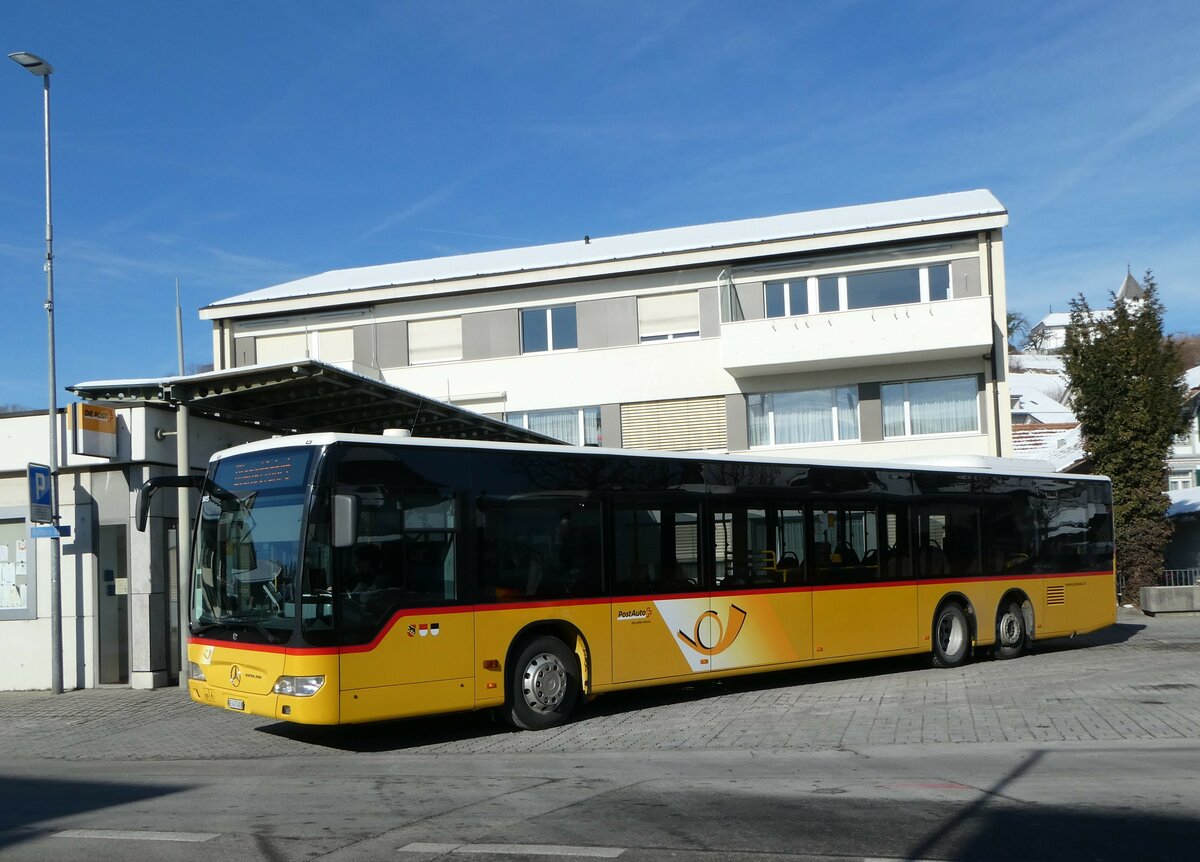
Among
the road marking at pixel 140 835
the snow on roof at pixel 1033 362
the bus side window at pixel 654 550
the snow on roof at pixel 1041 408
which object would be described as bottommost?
the road marking at pixel 140 835

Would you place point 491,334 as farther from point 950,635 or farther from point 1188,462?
point 1188,462

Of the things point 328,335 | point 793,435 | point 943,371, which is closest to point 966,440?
point 943,371

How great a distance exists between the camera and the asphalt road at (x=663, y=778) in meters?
6.90

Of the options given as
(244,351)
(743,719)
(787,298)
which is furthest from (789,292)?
(743,719)

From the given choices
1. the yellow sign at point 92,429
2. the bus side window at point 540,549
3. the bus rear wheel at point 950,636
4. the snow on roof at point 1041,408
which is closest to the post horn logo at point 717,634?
the bus side window at point 540,549

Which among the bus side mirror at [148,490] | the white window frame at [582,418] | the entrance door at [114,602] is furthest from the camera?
the white window frame at [582,418]

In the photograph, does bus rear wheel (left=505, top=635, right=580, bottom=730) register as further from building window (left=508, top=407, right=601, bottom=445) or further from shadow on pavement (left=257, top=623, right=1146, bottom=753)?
building window (left=508, top=407, right=601, bottom=445)

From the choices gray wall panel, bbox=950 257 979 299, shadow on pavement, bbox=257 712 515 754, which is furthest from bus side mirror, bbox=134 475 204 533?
gray wall panel, bbox=950 257 979 299

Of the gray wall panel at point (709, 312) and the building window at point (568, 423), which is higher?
the gray wall panel at point (709, 312)

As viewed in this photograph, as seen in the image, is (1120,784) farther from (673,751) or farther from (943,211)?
(943,211)

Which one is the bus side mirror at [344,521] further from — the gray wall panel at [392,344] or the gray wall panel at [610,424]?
the gray wall panel at [392,344]

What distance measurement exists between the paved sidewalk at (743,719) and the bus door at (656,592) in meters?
0.60

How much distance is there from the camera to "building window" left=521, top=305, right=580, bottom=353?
3191 cm

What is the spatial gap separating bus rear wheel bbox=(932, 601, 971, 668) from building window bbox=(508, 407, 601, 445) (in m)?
15.3
